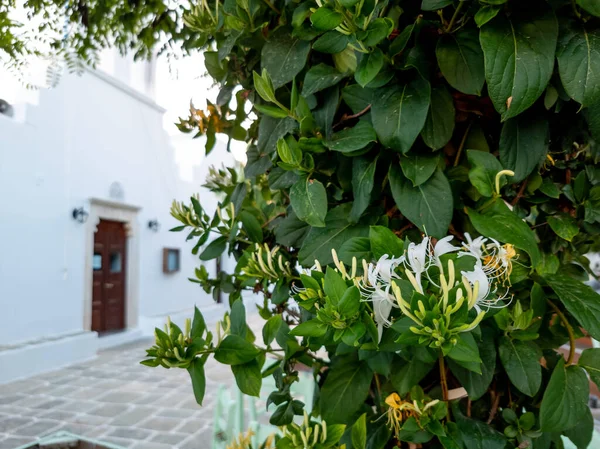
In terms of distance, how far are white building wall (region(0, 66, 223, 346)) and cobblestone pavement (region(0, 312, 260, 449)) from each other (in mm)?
948

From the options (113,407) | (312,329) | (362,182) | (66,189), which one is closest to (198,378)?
(312,329)

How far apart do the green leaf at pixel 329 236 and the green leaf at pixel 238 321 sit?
0.11 meters

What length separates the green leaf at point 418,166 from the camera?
49cm

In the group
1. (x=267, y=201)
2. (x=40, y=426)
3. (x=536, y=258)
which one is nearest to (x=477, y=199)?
(x=536, y=258)

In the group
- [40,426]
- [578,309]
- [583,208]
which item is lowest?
[40,426]

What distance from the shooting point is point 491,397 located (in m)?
0.60

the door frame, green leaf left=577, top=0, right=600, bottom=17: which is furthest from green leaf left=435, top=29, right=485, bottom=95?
the door frame

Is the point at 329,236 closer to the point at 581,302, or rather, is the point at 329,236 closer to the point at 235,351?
the point at 235,351

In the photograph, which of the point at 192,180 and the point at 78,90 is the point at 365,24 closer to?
the point at 78,90

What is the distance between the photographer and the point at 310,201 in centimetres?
52

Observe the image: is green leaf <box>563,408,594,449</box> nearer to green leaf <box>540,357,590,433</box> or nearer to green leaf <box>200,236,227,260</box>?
green leaf <box>540,357,590,433</box>

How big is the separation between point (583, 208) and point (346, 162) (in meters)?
0.33

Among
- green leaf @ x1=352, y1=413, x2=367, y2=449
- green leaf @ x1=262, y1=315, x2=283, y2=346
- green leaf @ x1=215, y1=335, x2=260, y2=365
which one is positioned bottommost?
green leaf @ x1=352, y1=413, x2=367, y2=449

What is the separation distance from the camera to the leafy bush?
405 millimetres
